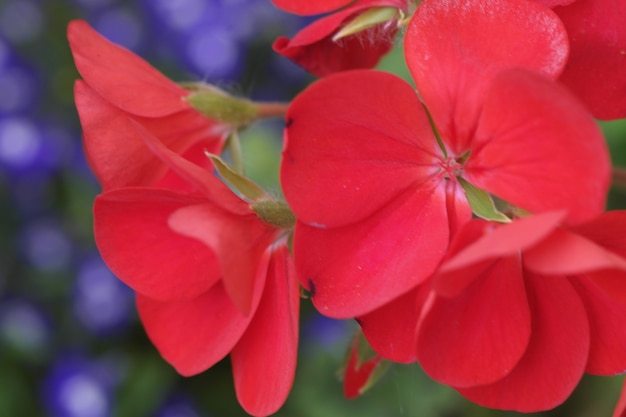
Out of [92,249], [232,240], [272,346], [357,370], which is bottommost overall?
[92,249]

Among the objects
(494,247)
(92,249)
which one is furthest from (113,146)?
(92,249)

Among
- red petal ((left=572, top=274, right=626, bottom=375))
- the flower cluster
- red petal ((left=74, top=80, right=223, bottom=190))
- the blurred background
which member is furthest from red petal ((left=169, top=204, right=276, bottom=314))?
the blurred background

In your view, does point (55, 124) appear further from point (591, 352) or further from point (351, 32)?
point (591, 352)

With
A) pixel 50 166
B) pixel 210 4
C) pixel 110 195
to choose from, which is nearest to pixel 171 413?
pixel 50 166

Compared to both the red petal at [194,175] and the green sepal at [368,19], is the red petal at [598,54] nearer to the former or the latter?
the green sepal at [368,19]

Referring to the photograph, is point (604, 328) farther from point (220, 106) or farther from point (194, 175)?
point (220, 106)

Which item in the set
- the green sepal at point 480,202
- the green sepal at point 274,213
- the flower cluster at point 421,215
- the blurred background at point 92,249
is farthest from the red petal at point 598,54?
the blurred background at point 92,249
